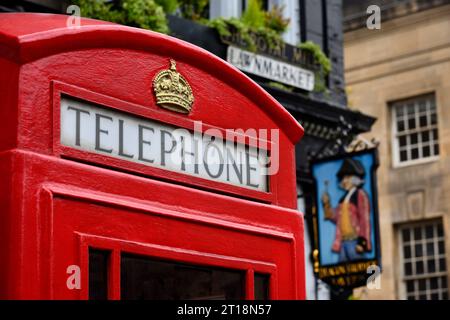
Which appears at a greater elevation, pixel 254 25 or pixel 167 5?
pixel 254 25

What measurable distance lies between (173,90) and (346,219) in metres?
11.9

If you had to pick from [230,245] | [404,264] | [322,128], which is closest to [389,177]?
[404,264]

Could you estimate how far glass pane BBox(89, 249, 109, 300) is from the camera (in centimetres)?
438

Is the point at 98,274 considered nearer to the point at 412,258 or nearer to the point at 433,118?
the point at 412,258

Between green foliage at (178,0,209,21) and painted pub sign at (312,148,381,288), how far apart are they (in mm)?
2740

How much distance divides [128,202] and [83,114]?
1.23 feet

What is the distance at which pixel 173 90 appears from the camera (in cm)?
488

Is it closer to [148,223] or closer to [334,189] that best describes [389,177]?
[334,189]

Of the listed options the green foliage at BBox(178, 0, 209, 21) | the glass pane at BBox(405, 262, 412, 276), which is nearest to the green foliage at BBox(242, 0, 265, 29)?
the green foliage at BBox(178, 0, 209, 21)

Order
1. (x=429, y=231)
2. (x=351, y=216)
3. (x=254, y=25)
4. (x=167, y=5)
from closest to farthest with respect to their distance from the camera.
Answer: (x=167, y=5)
(x=351, y=216)
(x=254, y=25)
(x=429, y=231)

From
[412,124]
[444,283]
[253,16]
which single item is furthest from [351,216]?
[412,124]

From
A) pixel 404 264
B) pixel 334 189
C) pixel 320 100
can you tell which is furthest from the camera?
pixel 404 264

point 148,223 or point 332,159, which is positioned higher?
point 332,159
